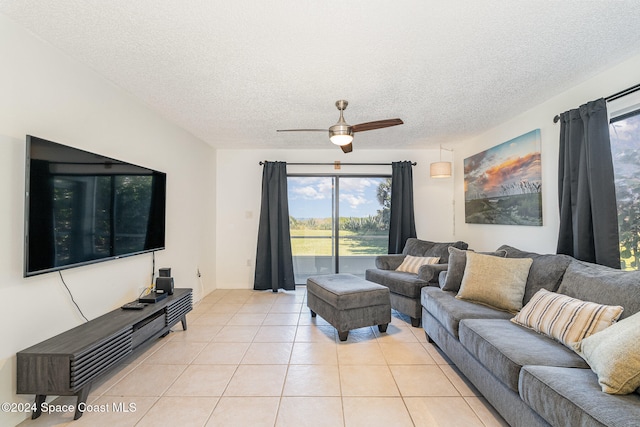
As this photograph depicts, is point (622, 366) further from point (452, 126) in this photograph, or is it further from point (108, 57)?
point (108, 57)

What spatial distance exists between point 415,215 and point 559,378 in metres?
3.82

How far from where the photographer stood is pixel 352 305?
297cm

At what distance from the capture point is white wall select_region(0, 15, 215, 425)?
68.1 inches

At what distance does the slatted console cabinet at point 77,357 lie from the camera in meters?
1.73

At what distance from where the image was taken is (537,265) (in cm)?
245

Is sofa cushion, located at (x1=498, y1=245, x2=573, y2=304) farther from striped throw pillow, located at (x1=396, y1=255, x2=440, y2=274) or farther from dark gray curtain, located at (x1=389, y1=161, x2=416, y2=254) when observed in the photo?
dark gray curtain, located at (x1=389, y1=161, x2=416, y2=254)

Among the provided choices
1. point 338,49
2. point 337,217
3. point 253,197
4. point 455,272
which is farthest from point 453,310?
point 253,197

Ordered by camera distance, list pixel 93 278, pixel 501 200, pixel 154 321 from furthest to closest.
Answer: pixel 501 200 < pixel 154 321 < pixel 93 278

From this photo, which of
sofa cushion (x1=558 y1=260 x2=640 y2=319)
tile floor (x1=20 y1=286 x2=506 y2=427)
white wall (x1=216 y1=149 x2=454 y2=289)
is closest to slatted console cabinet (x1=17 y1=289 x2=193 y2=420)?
tile floor (x1=20 y1=286 x2=506 y2=427)

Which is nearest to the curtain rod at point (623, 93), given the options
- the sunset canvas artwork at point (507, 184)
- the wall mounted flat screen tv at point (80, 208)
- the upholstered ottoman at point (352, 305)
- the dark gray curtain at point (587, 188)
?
the dark gray curtain at point (587, 188)

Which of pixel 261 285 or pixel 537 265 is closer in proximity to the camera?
pixel 537 265

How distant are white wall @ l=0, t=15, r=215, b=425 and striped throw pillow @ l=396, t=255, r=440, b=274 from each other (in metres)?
3.11

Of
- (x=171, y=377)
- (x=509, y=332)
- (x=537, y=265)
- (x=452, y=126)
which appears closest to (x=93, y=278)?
(x=171, y=377)

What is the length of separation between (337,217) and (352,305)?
2368 millimetres
